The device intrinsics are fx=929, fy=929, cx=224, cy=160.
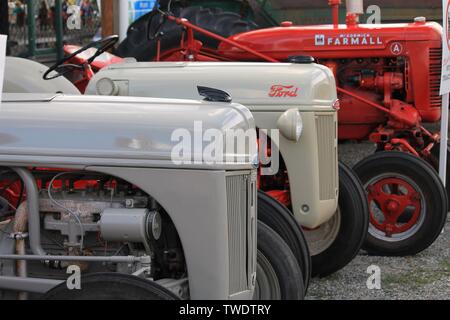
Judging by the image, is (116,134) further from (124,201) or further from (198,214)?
(198,214)

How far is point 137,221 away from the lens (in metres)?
3.23

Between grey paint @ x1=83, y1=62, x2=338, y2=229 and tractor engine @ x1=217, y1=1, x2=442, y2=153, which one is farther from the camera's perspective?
tractor engine @ x1=217, y1=1, x2=442, y2=153

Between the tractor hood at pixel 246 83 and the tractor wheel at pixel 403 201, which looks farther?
the tractor wheel at pixel 403 201

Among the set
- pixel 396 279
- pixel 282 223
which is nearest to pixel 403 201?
pixel 396 279

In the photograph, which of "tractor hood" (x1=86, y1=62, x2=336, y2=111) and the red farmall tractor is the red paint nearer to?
"tractor hood" (x1=86, y1=62, x2=336, y2=111)

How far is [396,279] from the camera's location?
537 cm

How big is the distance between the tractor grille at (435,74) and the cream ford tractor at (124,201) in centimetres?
332

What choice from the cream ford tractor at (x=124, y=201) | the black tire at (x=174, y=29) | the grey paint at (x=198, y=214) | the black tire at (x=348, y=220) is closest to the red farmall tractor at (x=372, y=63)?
the black tire at (x=174, y=29)

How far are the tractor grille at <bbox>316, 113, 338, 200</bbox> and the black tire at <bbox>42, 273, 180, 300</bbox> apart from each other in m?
1.87

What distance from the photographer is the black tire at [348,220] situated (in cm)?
522

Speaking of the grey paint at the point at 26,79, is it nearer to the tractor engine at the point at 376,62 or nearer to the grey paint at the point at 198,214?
the grey paint at the point at 198,214

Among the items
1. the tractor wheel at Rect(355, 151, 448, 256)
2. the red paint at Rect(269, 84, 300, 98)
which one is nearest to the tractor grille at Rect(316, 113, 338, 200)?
the red paint at Rect(269, 84, 300, 98)

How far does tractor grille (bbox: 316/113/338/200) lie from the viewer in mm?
4766

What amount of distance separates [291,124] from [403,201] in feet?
5.69
